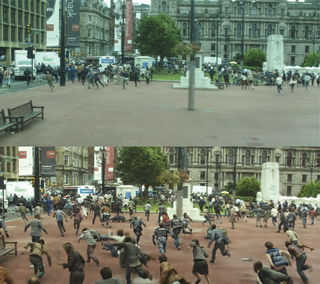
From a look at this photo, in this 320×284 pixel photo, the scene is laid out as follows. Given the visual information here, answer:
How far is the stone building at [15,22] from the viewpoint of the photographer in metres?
60.3

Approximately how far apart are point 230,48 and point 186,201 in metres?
125

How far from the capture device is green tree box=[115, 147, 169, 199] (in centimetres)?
4447

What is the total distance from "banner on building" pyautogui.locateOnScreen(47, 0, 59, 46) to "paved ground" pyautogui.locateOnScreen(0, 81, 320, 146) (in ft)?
48.0

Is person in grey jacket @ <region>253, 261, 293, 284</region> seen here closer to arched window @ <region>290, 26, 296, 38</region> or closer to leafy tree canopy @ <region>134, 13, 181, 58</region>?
leafy tree canopy @ <region>134, 13, 181, 58</region>

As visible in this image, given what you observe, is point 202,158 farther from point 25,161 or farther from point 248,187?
point 25,161

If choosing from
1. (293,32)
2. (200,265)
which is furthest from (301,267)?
(293,32)

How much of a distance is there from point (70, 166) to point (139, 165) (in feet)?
84.4

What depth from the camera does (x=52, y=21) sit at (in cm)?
3819

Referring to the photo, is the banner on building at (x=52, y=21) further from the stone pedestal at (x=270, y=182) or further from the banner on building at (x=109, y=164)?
the stone pedestal at (x=270, y=182)

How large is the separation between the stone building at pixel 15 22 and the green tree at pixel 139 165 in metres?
24.9

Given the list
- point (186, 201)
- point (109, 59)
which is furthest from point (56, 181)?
point (186, 201)

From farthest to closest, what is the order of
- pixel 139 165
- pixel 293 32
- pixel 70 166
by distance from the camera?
1. pixel 293 32
2. pixel 70 166
3. pixel 139 165

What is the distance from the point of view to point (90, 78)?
3128cm

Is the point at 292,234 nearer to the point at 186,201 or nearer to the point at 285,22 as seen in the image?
the point at 186,201
